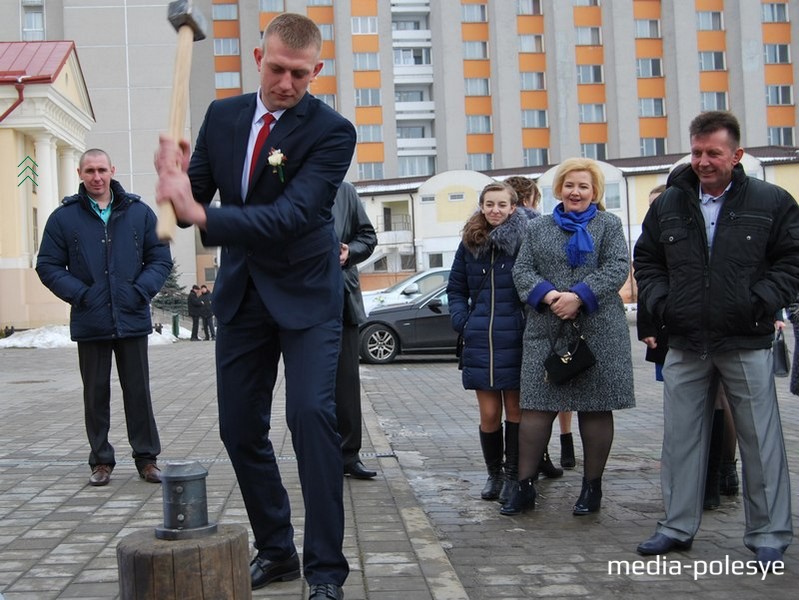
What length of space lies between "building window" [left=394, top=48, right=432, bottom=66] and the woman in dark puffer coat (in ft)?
226

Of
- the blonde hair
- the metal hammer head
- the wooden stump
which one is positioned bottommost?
the wooden stump

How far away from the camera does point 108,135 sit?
55.0 metres

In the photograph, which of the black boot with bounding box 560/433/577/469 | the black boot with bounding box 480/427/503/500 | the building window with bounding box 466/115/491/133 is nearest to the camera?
the black boot with bounding box 480/427/503/500

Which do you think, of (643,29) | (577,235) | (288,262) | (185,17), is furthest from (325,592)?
(643,29)

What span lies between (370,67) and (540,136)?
41.9 ft

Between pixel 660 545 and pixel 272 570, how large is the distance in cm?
188

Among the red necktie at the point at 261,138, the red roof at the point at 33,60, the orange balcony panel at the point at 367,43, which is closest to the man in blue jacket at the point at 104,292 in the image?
the red necktie at the point at 261,138

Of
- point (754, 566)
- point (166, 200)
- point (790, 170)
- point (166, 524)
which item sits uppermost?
point (790, 170)

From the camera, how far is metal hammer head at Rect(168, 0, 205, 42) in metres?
3.49

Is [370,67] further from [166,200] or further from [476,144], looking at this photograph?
[166,200]

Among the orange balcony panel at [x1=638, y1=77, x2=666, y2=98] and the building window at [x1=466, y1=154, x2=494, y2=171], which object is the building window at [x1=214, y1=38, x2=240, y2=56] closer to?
the building window at [x1=466, y1=154, x2=494, y2=171]

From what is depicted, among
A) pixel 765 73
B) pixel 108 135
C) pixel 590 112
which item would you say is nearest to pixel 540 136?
pixel 590 112

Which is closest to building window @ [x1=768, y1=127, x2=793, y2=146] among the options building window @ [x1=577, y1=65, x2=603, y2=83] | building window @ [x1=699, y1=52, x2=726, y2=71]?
building window @ [x1=699, y1=52, x2=726, y2=71]

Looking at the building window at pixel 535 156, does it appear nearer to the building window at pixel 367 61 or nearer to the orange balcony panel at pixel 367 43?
the building window at pixel 367 61
